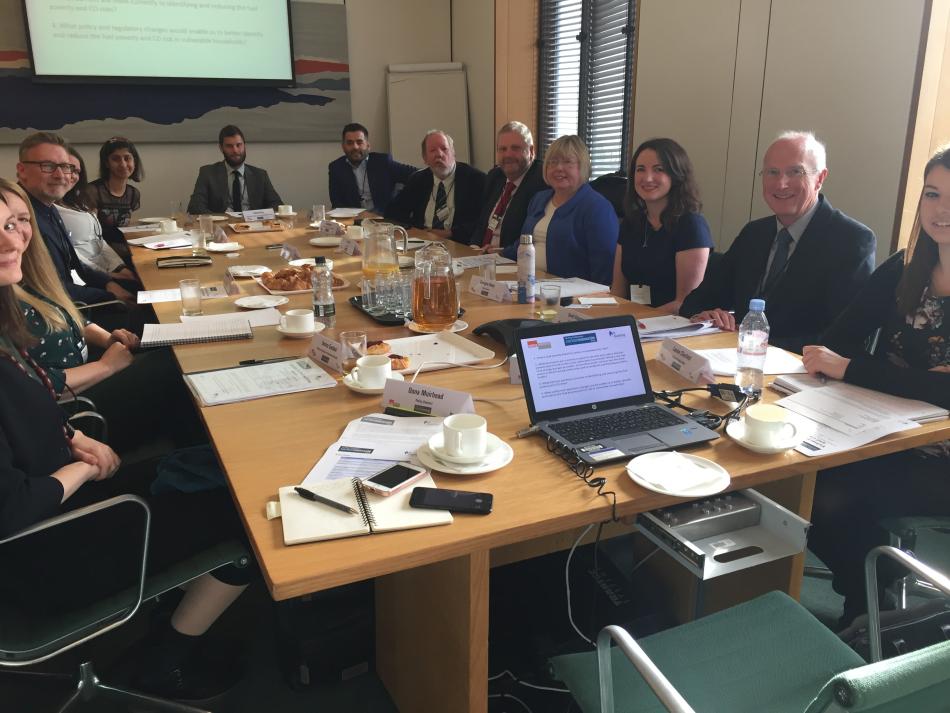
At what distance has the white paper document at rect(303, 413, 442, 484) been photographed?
123cm

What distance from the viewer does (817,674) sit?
1117mm

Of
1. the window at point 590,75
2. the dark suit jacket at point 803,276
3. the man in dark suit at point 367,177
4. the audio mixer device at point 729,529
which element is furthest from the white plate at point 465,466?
the man in dark suit at point 367,177

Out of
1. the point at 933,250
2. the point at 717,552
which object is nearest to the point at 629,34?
the point at 933,250

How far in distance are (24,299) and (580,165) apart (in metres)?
2.22

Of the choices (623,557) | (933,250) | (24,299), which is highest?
(933,250)

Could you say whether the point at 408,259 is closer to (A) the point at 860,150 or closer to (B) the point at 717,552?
(A) the point at 860,150

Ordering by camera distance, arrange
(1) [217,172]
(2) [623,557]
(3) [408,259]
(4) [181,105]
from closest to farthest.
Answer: (2) [623,557] < (3) [408,259] < (1) [217,172] < (4) [181,105]

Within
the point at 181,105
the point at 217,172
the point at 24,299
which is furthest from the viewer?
the point at 181,105

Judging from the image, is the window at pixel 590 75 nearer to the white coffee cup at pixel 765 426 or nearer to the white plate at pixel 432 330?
the white plate at pixel 432 330

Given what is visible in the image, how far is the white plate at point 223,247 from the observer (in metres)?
3.62

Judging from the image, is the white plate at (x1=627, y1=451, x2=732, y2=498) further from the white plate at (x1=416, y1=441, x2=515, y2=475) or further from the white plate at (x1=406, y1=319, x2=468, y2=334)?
the white plate at (x1=406, y1=319, x2=468, y2=334)

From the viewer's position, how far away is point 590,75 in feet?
17.4

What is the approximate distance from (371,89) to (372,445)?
6.07 metres

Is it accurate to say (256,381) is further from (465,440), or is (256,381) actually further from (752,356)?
(752,356)
